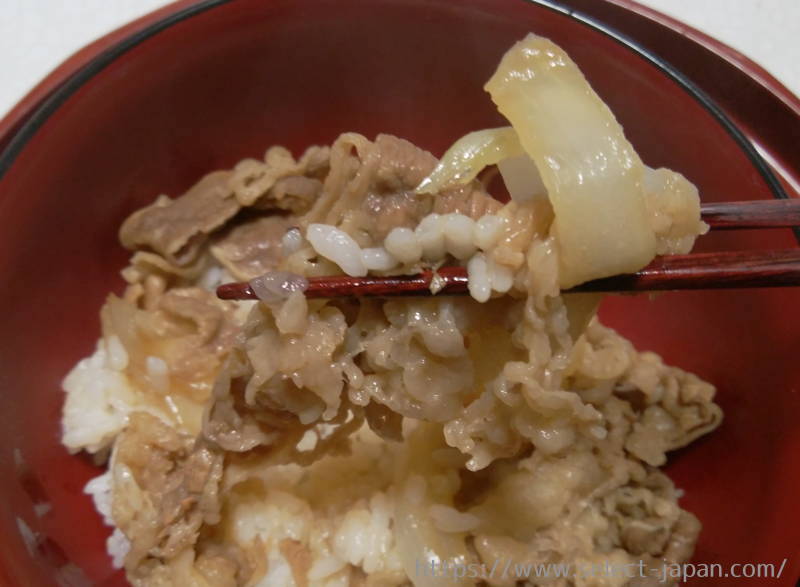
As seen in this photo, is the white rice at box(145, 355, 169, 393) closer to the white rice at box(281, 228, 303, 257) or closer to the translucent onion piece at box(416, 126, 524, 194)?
the white rice at box(281, 228, 303, 257)

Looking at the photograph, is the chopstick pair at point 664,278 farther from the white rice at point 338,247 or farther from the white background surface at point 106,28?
the white background surface at point 106,28

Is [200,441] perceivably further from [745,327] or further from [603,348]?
[745,327]

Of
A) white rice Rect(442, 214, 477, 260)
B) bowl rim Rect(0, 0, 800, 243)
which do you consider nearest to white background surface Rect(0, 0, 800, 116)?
bowl rim Rect(0, 0, 800, 243)

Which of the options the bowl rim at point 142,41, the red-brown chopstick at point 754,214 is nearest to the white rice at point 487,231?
the red-brown chopstick at point 754,214

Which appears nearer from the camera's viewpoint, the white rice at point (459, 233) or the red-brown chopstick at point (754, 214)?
the white rice at point (459, 233)

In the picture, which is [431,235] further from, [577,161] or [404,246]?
[577,161]

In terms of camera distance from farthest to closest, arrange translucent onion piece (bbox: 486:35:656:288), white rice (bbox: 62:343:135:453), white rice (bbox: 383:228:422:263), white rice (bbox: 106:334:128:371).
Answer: white rice (bbox: 106:334:128:371)
white rice (bbox: 62:343:135:453)
white rice (bbox: 383:228:422:263)
translucent onion piece (bbox: 486:35:656:288)

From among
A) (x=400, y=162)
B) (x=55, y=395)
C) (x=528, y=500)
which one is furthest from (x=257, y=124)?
(x=528, y=500)
